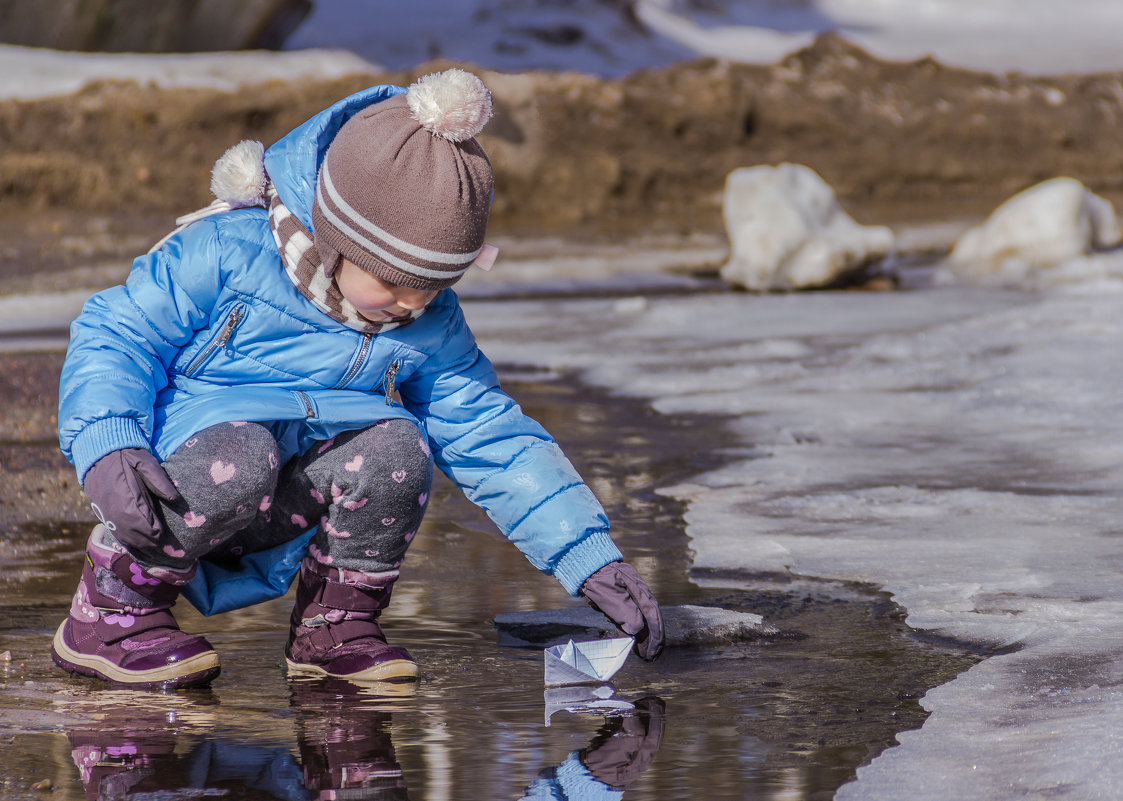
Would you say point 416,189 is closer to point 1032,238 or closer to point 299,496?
point 299,496

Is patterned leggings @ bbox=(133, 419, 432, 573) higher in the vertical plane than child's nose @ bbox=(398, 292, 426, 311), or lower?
lower

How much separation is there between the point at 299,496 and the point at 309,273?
0.35 metres

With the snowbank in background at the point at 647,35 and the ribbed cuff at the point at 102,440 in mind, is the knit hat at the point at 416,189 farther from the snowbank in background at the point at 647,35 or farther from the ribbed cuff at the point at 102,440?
the snowbank in background at the point at 647,35

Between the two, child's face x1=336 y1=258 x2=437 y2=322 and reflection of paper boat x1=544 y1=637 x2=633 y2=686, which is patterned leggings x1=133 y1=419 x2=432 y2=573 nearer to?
child's face x1=336 y1=258 x2=437 y2=322

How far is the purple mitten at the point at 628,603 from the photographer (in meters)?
2.22

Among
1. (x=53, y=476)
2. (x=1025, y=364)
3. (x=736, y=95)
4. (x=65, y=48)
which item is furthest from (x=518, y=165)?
(x=53, y=476)

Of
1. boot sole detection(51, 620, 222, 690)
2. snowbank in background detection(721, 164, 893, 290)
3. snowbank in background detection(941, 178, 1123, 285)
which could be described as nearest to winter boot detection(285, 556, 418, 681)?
boot sole detection(51, 620, 222, 690)

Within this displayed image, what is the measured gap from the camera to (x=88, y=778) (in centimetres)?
177

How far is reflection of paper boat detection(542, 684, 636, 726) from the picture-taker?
2.06m

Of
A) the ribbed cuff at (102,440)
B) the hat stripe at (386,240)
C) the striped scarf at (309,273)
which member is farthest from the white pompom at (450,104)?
the ribbed cuff at (102,440)

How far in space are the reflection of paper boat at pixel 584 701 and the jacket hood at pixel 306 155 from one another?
79cm

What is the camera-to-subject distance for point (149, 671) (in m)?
2.20

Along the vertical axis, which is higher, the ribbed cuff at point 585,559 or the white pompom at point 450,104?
the white pompom at point 450,104

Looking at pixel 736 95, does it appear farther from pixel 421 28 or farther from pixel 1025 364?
pixel 1025 364
